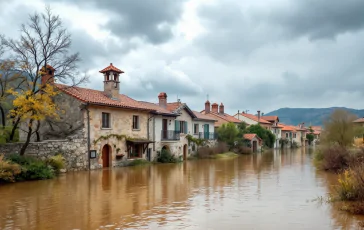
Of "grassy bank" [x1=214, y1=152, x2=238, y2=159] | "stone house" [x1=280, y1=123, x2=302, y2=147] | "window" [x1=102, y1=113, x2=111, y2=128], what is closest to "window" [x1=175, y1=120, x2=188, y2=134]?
"grassy bank" [x1=214, y1=152, x2=238, y2=159]

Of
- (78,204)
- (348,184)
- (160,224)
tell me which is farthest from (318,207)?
(78,204)

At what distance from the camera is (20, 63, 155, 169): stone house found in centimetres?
2683

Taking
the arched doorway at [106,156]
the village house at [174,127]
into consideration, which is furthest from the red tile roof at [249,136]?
the arched doorway at [106,156]

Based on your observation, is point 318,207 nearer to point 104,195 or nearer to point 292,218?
point 292,218

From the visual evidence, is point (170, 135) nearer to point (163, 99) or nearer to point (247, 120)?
point (163, 99)

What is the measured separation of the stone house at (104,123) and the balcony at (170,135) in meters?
2.52

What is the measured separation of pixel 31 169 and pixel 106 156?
915 cm

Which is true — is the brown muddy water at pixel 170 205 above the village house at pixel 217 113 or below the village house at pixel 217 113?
below

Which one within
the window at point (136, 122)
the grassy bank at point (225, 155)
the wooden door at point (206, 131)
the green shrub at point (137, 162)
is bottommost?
the grassy bank at point (225, 155)

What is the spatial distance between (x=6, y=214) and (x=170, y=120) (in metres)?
26.3

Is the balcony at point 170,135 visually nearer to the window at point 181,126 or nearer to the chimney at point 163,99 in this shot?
the window at point 181,126

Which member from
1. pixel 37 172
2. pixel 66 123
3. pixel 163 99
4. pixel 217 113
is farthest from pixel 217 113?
pixel 37 172

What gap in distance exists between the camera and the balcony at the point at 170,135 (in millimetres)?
35594

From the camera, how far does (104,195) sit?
15156 mm
